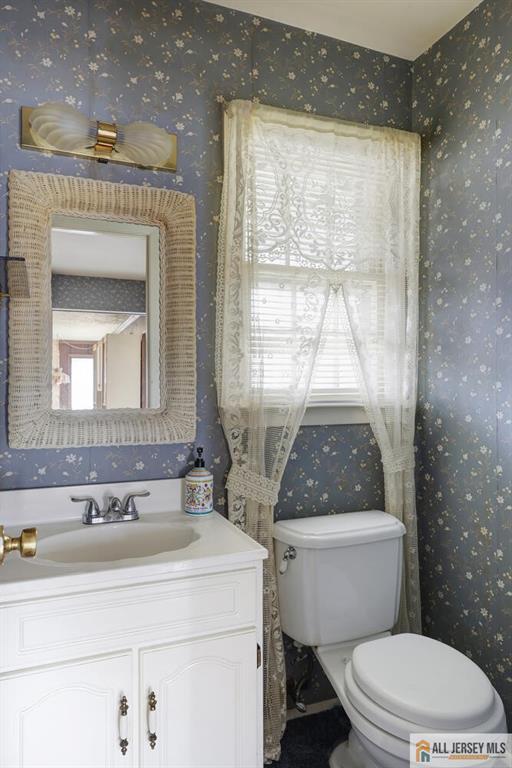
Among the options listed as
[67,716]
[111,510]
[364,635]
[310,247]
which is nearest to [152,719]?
[67,716]

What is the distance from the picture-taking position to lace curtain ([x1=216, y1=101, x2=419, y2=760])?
1720 millimetres

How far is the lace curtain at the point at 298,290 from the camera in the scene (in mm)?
1720

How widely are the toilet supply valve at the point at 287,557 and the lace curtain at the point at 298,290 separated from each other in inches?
1.7

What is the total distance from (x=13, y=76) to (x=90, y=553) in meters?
1.44

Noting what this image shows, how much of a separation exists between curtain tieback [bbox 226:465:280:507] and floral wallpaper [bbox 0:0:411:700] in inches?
Answer: 2.3

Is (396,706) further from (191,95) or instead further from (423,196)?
(191,95)

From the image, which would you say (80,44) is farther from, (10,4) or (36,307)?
(36,307)

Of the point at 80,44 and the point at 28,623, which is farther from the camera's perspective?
the point at 80,44

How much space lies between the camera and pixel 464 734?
1181 millimetres

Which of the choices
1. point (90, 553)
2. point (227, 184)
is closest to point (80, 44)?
point (227, 184)

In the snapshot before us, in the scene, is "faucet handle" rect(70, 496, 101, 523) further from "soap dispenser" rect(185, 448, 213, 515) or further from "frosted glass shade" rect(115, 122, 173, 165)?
"frosted glass shade" rect(115, 122, 173, 165)

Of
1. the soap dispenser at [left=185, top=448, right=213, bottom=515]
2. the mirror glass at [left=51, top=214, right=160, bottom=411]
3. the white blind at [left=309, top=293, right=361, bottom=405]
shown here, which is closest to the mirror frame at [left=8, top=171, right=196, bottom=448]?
the mirror glass at [left=51, top=214, right=160, bottom=411]

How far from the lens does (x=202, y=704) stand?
1.26 m

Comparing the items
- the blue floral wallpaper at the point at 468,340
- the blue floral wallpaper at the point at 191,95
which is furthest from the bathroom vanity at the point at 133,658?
the blue floral wallpaper at the point at 468,340
